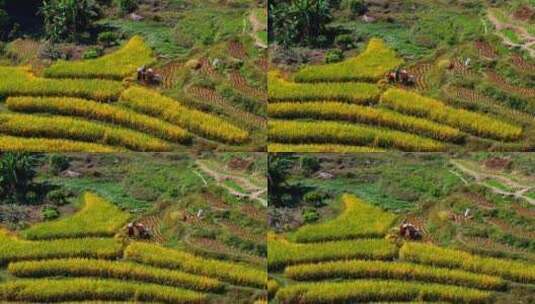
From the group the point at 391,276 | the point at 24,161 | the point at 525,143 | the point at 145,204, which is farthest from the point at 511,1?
the point at 24,161

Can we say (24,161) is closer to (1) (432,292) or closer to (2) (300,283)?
(2) (300,283)

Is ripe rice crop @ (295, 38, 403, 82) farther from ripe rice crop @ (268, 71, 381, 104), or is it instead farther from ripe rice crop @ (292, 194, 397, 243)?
ripe rice crop @ (292, 194, 397, 243)

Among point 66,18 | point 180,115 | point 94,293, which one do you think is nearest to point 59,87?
point 66,18

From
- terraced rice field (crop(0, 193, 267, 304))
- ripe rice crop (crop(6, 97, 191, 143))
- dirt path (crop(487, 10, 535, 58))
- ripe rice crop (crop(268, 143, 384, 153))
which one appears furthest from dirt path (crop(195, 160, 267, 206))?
dirt path (crop(487, 10, 535, 58))

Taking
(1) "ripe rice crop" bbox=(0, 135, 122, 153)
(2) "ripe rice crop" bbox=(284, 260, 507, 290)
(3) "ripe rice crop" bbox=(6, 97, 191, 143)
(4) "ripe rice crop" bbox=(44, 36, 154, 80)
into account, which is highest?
(4) "ripe rice crop" bbox=(44, 36, 154, 80)

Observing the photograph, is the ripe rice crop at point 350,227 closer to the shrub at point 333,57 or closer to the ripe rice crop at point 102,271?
the ripe rice crop at point 102,271

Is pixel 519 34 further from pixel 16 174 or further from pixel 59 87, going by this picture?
pixel 16 174
